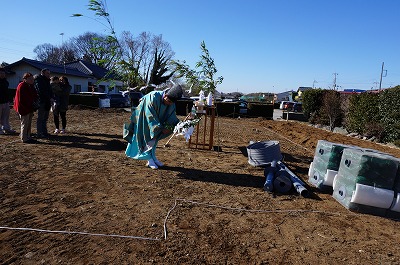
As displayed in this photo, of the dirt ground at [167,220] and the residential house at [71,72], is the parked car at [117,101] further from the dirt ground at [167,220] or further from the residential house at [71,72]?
the dirt ground at [167,220]

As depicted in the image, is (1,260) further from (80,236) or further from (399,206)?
(399,206)

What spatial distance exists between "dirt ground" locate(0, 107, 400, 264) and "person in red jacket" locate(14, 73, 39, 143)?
1.49 m

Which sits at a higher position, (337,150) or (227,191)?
(337,150)

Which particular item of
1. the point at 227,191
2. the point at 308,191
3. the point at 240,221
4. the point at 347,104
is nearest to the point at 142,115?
the point at 227,191

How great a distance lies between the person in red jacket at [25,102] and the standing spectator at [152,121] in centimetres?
325

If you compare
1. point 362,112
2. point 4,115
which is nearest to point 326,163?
point 4,115

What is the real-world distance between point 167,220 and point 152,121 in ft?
7.54

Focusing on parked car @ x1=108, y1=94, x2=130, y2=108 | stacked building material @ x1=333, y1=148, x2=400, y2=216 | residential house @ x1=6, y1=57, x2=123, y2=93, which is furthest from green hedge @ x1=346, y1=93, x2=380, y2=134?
Answer: parked car @ x1=108, y1=94, x2=130, y2=108

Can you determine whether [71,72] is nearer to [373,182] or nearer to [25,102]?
[25,102]

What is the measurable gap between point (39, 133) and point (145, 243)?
6462 mm

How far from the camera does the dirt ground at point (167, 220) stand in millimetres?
2920

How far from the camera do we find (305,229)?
3623 millimetres

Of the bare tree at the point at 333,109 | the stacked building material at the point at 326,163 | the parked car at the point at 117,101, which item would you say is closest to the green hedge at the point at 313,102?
the bare tree at the point at 333,109

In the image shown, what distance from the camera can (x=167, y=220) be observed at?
3615mm
